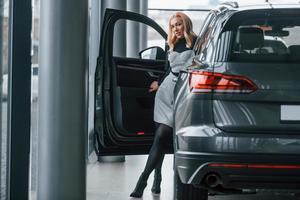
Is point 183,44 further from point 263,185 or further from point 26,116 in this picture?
point 263,185

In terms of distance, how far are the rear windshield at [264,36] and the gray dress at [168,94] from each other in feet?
5.09

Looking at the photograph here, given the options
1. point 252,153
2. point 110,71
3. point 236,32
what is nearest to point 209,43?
point 236,32

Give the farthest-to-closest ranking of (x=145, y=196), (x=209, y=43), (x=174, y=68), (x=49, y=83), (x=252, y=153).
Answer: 1. (x=145, y=196)
2. (x=174, y=68)
3. (x=49, y=83)
4. (x=209, y=43)
5. (x=252, y=153)

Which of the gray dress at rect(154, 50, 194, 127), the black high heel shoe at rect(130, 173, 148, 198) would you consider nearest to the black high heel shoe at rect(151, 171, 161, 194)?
the black high heel shoe at rect(130, 173, 148, 198)

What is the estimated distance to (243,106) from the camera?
482cm

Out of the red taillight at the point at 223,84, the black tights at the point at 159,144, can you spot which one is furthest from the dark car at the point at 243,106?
the black tights at the point at 159,144

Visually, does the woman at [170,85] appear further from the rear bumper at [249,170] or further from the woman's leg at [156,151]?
the rear bumper at [249,170]

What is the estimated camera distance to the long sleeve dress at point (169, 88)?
22.0ft

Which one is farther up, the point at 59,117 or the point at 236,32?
the point at 236,32

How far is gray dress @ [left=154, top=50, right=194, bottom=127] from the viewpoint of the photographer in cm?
669

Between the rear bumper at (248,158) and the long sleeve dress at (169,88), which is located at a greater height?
the long sleeve dress at (169,88)

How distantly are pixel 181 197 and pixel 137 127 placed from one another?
1.98m

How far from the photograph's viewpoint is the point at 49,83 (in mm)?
6117

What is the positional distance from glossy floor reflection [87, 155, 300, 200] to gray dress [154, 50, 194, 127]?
2.54 ft
